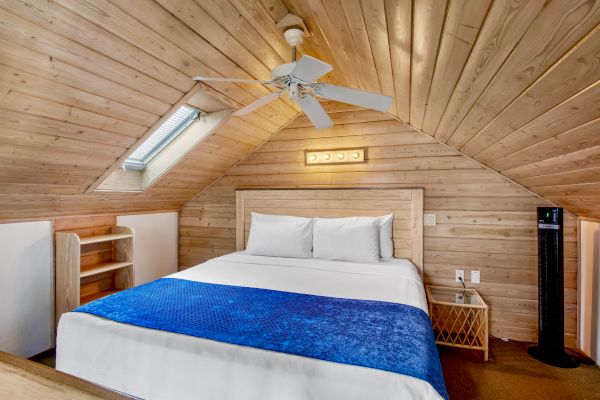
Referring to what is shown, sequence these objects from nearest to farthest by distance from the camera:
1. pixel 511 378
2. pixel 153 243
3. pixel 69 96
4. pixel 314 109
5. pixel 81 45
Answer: pixel 81 45, pixel 69 96, pixel 314 109, pixel 511 378, pixel 153 243

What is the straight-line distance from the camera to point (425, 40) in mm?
1122

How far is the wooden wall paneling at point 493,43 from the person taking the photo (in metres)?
0.75

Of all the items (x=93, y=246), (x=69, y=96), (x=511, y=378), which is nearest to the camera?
(x=69, y=96)

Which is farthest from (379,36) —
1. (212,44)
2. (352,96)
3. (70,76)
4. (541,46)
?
(70,76)

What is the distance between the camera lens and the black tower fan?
2.33 metres

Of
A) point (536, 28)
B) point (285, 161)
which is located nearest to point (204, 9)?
point (536, 28)

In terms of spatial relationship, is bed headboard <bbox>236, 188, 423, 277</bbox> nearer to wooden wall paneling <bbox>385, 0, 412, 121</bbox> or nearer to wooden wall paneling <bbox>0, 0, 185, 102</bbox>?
wooden wall paneling <bbox>385, 0, 412, 121</bbox>

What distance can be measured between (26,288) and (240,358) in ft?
7.10

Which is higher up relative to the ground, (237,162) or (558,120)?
(237,162)

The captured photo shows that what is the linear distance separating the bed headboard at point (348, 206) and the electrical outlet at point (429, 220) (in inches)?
2.0

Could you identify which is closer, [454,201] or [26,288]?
[26,288]

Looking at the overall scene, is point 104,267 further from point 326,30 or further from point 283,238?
point 326,30

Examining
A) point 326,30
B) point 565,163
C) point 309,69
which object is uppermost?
point 326,30

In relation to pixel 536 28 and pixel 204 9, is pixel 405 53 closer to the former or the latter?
pixel 536 28
